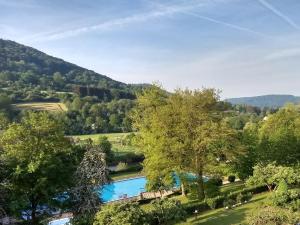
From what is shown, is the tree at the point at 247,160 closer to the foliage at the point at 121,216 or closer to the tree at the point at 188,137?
the tree at the point at 188,137

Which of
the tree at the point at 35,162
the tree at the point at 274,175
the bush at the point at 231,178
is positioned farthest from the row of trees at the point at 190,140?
the tree at the point at 35,162

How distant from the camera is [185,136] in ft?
115

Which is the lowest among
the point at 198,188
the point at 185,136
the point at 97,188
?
the point at 198,188

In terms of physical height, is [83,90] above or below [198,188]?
above

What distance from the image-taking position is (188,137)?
35.1 meters

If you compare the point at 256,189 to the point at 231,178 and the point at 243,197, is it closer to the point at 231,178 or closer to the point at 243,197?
the point at 243,197

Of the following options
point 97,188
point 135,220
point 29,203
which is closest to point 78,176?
point 97,188

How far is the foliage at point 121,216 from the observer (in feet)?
66.6

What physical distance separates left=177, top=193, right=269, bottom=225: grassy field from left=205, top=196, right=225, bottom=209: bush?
0.51m

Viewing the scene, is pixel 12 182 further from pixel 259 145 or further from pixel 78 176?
pixel 259 145

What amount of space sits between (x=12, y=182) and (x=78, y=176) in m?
3.85

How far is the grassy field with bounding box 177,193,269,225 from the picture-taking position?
2628 cm

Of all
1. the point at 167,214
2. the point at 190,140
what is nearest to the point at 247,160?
the point at 190,140

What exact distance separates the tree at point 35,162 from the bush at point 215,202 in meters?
10.3
